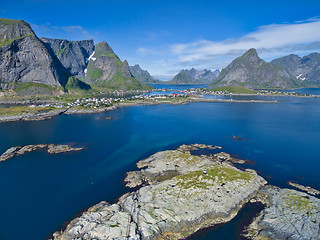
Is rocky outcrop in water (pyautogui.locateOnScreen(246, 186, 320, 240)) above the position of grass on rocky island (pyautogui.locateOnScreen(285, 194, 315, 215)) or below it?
below

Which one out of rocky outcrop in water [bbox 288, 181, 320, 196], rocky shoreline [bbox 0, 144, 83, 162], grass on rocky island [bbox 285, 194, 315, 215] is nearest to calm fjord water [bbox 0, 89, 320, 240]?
rocky outcrop in water [bbox 288, 181, 320, 196]

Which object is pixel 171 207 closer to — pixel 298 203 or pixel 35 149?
pixel 298 203

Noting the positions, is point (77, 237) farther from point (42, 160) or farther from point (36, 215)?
point (42, 160)

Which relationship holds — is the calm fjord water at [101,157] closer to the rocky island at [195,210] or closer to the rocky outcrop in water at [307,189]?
the rocky outcrop in water at [307,189]

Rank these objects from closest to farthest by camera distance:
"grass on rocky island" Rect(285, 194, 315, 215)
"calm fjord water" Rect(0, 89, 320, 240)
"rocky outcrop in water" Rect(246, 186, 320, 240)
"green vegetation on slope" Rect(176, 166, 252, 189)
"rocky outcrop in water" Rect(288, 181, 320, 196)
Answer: "rocky outcrop in water" Rect(246, 186, 320, 240)
"grass on rocky island" Rect(285, 194, 315, 215)
"calm fjord water" Rect(0, 89, 320, 240)
"green vegetation on slope" Rect(176, 166, 252, 189)
"rocky outcrop in water" Rect(288, 181, 320, 196)

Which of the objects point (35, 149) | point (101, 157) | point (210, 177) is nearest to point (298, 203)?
point (210, 177)

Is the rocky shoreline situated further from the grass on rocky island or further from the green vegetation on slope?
the grass on rocky island

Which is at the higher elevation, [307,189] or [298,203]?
[298,203]

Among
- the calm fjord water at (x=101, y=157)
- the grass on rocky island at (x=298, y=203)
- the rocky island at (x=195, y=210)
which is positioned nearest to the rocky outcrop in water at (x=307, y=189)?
the calm fjord water at (x=101, y=157)
